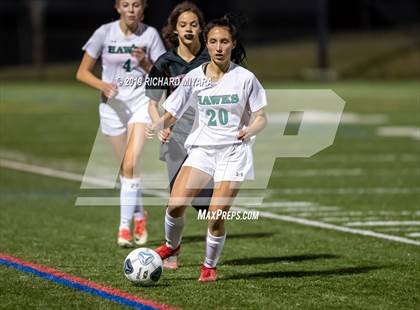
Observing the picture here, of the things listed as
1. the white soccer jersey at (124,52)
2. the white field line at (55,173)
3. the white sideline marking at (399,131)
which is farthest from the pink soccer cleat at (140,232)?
the white sideline marking at (399,131)

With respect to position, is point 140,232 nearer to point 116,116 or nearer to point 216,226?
point 116,116

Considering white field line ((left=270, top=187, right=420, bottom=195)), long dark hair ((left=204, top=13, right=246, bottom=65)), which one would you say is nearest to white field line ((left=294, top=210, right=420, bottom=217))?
white field line ((left=270, top=187, right=420, bottom=195))

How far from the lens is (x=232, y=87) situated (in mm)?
8062

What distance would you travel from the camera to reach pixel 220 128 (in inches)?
319

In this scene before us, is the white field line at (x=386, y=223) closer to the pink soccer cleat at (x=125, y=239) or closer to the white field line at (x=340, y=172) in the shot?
the pink soccer cleat at (x=125, y=239)

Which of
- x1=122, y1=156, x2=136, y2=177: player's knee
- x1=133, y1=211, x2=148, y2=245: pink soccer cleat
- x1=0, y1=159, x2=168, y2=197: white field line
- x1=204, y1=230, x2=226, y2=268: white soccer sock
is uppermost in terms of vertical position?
x1=204, y1=230, x2=226, y2=268: white soccer sock

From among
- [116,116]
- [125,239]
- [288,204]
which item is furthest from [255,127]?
[288,204]

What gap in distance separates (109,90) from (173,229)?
7.06 feet

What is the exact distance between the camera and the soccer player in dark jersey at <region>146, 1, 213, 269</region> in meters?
8.80

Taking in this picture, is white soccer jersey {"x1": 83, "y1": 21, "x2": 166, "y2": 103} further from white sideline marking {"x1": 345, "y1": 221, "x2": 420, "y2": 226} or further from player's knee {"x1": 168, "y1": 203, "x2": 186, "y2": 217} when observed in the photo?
white sideline marking {"x1": 345, "y1": 221, "x2": 420, "y2": 226}

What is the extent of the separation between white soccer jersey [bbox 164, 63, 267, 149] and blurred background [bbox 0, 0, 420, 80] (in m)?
44.2

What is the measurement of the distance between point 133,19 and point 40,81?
43170 millimetres

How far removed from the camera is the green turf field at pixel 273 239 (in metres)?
7.70

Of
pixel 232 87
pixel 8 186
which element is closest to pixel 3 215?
pixel 8 186
